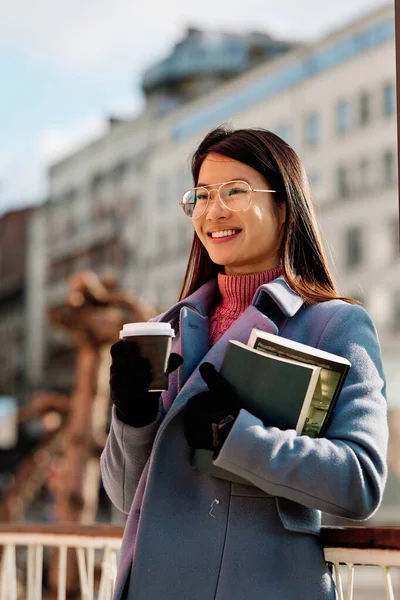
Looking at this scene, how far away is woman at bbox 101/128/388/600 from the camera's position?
2.10 m

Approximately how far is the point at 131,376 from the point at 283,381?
1.00 ft

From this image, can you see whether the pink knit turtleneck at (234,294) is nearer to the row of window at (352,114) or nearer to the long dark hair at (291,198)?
the long dark hair at (291,198)

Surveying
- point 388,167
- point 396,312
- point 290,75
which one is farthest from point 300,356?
point 290,75

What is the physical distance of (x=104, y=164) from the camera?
49.6m

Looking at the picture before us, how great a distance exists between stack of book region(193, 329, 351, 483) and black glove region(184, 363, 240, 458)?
0.03 m

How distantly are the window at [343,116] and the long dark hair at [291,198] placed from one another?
1339 inches

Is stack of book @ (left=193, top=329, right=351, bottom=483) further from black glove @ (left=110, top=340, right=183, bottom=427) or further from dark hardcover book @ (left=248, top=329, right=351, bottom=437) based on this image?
black glove @ (left=110, top=340, right=183, bottom=427)

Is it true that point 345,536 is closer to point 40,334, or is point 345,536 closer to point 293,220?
point 293,220

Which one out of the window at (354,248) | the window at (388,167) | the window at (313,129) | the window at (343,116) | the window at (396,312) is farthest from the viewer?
the window at (313,129)

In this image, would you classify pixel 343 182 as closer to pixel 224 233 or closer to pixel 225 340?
pixel 224 233

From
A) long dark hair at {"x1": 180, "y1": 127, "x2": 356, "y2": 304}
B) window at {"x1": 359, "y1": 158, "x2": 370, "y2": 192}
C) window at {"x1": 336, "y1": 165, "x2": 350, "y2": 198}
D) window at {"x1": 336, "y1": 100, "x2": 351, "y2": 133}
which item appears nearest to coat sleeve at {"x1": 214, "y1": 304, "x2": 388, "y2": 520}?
long dark hair at {"x1": 180, "y1": 127, "x2": 356, "y2": 304}

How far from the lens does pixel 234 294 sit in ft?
8.27

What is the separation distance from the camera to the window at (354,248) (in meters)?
34.6

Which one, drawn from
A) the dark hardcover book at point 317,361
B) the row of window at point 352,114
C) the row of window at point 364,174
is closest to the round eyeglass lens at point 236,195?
the dark hardcover book at point 317,361
